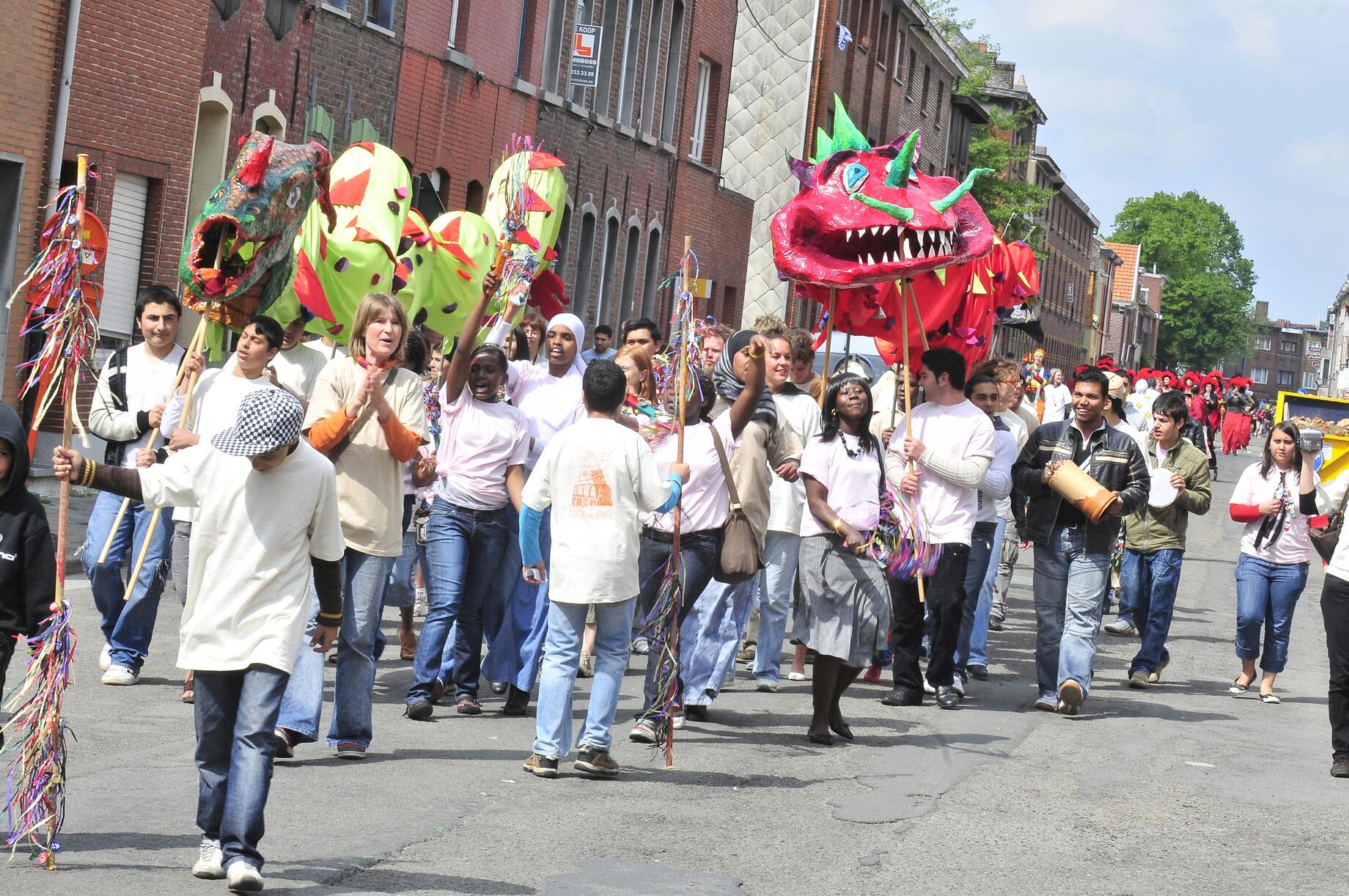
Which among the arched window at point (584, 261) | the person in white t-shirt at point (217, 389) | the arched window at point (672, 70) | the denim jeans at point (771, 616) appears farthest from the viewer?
the arched window at point (672, 70)

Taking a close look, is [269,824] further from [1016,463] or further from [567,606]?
[1016,463]

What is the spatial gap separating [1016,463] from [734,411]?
233 cm

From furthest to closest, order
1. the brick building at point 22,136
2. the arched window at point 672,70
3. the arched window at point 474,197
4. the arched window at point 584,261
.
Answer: the arched window at point 672,70 < the arched window at point 584,261 < the arched window at point 474,197 < the brick building at point 22,136

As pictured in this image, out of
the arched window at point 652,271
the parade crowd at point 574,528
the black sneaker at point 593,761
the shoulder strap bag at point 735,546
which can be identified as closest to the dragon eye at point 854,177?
the parade crowd at point 574,528

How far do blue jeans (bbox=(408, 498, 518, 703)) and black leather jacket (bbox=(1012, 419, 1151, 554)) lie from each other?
129 inches

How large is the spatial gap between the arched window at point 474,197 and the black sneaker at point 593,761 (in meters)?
20.4

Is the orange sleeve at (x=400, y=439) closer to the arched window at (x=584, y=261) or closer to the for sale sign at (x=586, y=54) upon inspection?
the for sale sign at (x=586, y=54)

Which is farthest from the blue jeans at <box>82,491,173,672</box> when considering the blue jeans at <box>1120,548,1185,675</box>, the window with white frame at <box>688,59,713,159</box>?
the window with white frame at <box>688,59,713,159</box>

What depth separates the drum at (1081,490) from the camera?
1101 cm

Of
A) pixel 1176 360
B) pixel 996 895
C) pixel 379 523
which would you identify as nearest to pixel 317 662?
pixel 379 523

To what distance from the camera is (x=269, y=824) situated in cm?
705

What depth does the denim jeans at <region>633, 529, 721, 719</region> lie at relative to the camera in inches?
373

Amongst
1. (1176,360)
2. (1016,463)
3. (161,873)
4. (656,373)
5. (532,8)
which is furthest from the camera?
(1176,360)

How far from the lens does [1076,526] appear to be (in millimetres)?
11273
